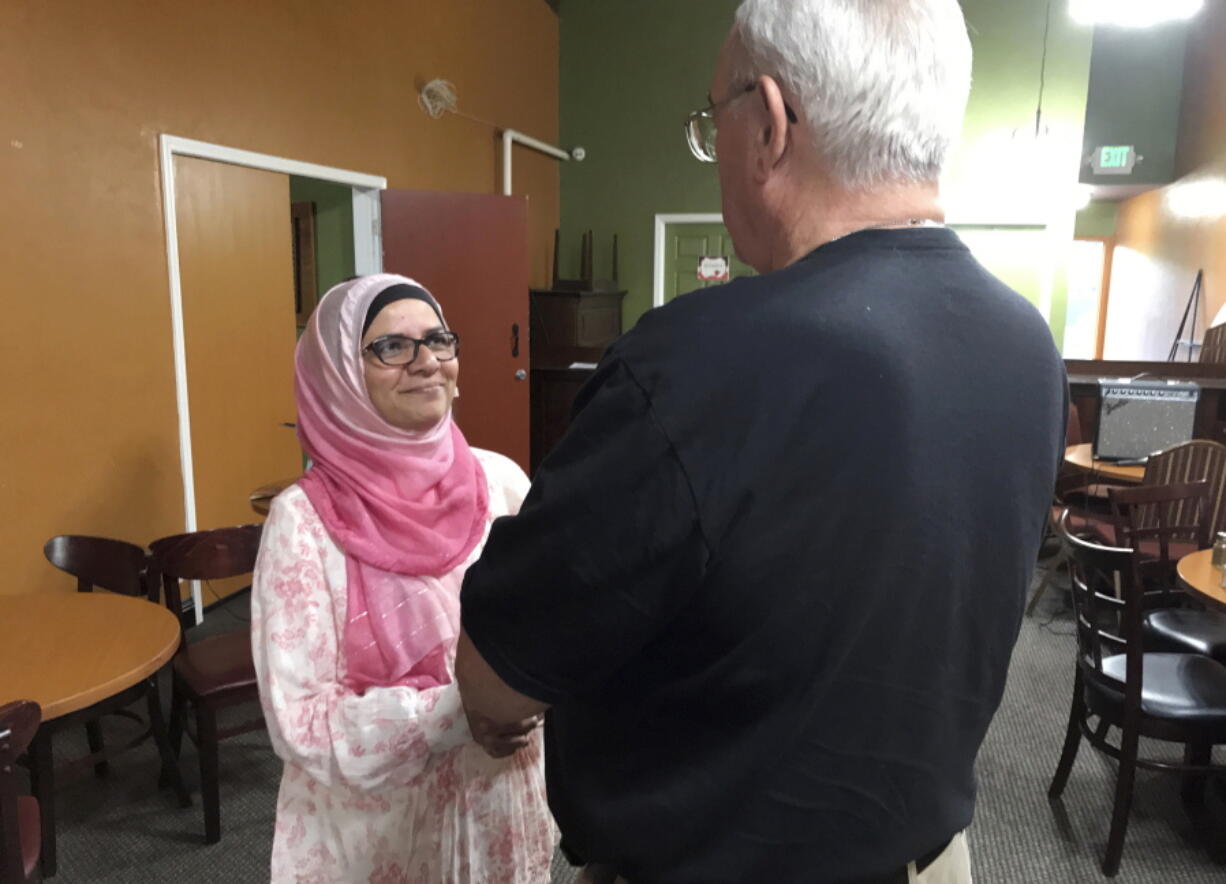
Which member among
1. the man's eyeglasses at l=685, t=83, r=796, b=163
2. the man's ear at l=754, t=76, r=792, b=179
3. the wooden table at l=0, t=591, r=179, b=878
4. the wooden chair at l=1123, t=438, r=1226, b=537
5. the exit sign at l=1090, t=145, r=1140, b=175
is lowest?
the wooden table at l=0, t=591, r=179, b=878

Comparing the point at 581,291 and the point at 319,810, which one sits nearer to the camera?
the point at 319,810

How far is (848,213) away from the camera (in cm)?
68

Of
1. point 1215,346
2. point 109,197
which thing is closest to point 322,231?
point 109,197

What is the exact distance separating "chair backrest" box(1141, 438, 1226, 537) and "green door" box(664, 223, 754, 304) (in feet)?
12.3

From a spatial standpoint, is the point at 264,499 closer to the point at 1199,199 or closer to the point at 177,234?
the point at 177,234

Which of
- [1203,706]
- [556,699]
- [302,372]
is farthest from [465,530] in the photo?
[1203,706]

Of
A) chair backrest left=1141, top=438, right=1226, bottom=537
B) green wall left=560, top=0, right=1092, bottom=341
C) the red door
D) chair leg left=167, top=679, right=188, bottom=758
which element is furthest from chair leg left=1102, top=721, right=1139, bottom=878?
green wall left=560, top=0, right=1092, bottom=341

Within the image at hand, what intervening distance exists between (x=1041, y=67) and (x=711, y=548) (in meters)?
7.09

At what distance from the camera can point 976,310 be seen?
0.67 m

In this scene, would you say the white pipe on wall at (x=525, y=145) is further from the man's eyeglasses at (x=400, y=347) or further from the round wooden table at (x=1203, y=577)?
the man's eyeglasses at (x=400, y=347)

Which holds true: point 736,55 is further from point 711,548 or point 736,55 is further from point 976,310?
point 711,548

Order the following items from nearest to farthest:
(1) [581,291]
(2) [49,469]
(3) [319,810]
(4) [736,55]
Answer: (4) [736,55]
(3) [319,810]
(2) [49,469]
(1) [581,291]

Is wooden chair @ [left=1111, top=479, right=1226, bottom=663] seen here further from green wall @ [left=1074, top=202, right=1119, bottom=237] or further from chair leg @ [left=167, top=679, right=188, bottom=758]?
green wall @ [left=1074, top=202, right=1119, bottom=237]

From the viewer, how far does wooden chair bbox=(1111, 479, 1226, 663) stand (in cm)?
273
